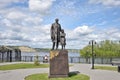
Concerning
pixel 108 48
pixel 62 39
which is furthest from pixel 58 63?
pixel 108 48

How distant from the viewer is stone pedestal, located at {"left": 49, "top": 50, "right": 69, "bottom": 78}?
19906 millimetres

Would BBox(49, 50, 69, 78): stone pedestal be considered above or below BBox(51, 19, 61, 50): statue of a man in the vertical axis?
below

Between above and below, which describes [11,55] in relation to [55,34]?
below

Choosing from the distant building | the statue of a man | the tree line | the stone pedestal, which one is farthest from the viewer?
the tree line

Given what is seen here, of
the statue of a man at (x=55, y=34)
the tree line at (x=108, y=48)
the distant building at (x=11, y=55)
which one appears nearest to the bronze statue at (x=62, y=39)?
the statue of a man at (x=55, y=34)

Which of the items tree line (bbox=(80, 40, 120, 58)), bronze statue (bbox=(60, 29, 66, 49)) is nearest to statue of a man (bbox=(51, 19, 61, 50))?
bronze statue (bbox=(60, 29, 66, 49))

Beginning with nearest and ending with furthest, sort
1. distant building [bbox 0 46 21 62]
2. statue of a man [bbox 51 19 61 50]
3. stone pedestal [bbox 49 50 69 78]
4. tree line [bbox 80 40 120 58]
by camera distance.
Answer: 1. stone pedestal [bbox 49 50 69 78]
2. statue of a man [bbox 51 19 61 50]
3. distant building [bbox 0 46 21 62]
4. tree line [bbox 80 40 120 58]

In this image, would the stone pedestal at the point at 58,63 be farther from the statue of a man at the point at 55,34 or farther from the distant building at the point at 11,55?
the distant building at the point at 11,55

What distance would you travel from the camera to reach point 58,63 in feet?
65.4

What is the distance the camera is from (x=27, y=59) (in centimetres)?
5078

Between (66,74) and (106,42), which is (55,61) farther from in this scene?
(106,42)

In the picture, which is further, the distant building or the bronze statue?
the distant building

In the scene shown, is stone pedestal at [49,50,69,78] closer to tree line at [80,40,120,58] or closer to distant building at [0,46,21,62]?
distant building at [0,46,21,62]

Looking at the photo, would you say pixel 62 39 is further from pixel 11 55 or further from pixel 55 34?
pixel 11 55
